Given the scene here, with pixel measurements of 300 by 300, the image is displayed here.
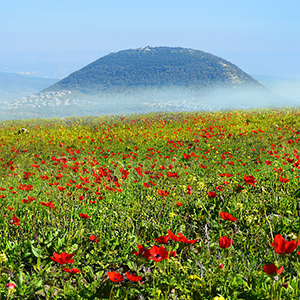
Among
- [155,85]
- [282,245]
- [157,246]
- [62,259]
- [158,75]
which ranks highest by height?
[158,75]

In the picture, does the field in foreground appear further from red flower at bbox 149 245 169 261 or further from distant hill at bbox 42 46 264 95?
distant hill at bbox 42 46 264 95

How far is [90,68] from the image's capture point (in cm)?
7619

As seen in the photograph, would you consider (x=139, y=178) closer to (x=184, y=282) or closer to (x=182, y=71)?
(x=184, y=282)

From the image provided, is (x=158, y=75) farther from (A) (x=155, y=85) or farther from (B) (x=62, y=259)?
(B) (x=62, y=259)

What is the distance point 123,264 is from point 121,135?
8.91 metres

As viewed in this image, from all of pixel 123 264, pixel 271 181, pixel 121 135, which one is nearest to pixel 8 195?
pixel 123 264

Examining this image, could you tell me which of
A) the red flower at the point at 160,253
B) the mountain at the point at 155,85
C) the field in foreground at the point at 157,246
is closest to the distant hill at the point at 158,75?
the mountain at the point at 155,85

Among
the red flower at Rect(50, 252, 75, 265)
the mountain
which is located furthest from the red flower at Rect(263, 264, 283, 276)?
the mountain

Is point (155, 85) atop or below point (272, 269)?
atop

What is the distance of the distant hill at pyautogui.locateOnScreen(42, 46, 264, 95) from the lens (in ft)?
205

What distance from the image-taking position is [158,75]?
227 ft

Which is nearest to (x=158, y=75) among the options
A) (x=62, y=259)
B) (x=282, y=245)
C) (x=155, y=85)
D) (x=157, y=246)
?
(x=155, y=85)

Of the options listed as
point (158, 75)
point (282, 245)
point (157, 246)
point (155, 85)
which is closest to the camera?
point (282, 245)

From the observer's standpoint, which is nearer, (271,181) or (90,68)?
(271,181)
